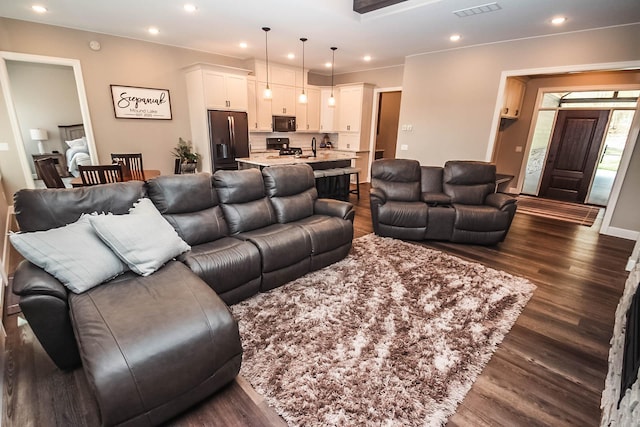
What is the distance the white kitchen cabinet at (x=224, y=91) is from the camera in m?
5.43

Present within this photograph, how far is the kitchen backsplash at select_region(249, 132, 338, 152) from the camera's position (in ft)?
23.1

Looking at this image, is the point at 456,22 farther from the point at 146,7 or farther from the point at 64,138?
the point at 64,138

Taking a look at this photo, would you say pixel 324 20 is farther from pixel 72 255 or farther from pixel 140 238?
pixel 72 255

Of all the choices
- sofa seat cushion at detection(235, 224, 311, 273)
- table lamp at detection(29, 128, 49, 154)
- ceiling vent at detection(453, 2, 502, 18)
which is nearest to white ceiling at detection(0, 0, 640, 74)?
ceiling vent at detection(453, 2, 502, 18)

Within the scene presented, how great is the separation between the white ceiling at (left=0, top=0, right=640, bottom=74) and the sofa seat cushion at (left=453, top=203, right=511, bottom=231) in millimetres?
2411

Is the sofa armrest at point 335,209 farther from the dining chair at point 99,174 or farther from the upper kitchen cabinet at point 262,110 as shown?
the upper kitchen cabinet at point 262,110

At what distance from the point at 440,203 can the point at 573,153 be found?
15.9ft

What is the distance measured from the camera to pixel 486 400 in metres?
1.60

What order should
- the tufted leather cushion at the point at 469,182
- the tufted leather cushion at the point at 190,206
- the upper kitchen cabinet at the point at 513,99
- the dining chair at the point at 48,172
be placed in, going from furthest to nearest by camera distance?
the upper kitchen cabinet at the point at 513,99 < the tufted leather cushion at the point at 469,182 < the dining chair at the point at 48,172 < the tufted leather cushion at the point at 190,206

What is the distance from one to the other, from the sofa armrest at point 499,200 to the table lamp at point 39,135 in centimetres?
863

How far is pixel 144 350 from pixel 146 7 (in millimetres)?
4256

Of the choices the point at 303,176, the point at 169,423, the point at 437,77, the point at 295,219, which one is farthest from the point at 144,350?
the point at 437,77

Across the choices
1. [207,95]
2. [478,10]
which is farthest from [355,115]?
[478,10]

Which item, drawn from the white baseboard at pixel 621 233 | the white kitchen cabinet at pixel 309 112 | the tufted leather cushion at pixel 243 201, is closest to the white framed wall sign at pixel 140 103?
the white kitchen cabinet at pixel 309 112
